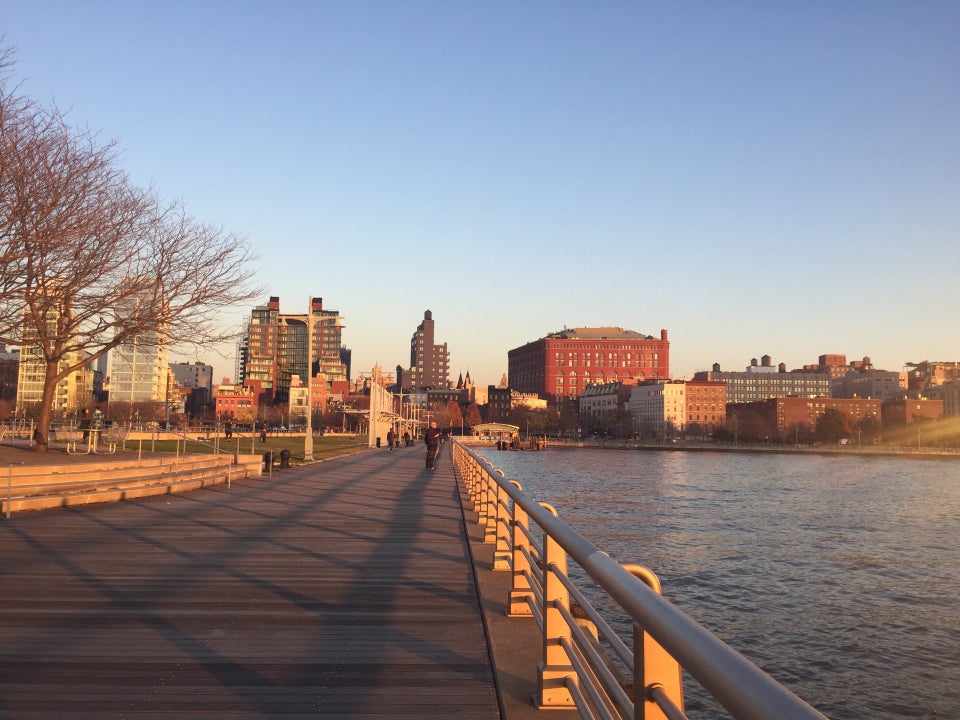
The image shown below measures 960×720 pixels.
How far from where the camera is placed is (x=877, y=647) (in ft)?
46.2

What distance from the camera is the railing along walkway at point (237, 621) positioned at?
14.2 feet

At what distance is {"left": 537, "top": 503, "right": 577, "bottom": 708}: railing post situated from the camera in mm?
4137

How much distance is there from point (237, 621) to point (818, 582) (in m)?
17.9

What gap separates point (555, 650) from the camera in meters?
4.26

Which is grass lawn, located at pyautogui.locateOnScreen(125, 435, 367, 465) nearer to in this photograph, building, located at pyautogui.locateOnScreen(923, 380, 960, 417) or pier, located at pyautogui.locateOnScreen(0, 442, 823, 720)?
pier, located at pyautogui.locateOnScreen(0, 442, 823, 720)

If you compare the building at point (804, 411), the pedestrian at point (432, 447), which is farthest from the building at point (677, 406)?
the pedestrian at point (432, 447)

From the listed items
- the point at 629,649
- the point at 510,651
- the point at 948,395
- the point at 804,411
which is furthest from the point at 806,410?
the point at 629,649

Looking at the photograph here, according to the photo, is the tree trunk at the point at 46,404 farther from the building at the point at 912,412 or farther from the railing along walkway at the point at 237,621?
the building at the point at 912,412

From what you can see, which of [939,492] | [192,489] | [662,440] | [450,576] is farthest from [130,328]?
[662,440]

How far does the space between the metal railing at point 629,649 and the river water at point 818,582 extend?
723cm

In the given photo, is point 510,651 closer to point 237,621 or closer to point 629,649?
point 629,649

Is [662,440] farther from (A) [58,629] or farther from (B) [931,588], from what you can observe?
(A) [58,629]

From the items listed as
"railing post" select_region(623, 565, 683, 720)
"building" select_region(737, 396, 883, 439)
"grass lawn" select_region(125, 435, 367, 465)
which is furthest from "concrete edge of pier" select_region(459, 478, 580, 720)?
"building" select_region(737, 396, 883, 439)

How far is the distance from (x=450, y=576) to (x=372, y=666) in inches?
128
